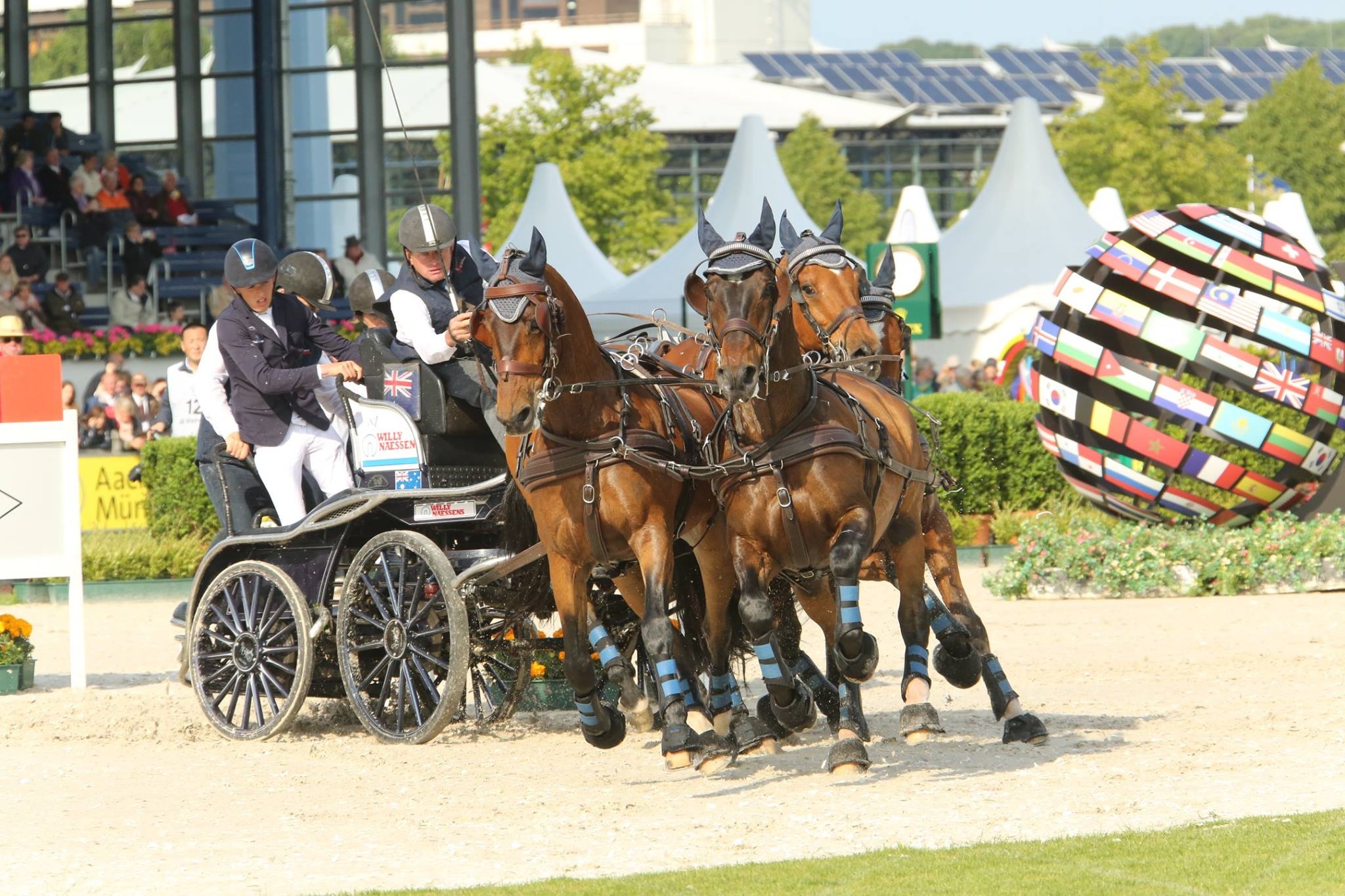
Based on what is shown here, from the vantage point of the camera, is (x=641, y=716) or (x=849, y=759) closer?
(x=849, y=759)

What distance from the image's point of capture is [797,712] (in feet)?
25.6

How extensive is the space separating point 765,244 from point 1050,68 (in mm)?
84568

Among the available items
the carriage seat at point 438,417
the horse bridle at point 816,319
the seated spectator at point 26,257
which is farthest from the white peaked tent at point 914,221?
the horse bridle at point 816,319

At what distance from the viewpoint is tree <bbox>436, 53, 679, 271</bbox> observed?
174ft

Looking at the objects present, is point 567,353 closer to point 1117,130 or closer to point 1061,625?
point 1061,625

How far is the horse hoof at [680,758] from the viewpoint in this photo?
754 centimetres

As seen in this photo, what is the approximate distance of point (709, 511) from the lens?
25.8ft

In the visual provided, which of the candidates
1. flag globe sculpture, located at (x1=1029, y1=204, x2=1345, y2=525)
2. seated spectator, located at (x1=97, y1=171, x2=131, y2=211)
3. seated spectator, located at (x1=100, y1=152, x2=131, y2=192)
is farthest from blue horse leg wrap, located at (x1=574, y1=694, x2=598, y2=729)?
seated spectator, located at (x1=100, y1=152, x2=131, y2=192)

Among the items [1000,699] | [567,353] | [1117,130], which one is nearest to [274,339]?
[567,353]

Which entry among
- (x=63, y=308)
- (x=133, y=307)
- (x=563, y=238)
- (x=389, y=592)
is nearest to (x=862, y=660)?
(x=389, y=592)

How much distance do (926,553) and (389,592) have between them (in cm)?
248

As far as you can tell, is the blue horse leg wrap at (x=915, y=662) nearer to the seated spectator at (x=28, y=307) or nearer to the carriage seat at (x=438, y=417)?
the carriage seat at (x=438, y=417)

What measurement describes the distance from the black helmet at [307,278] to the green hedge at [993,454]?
28.6ft

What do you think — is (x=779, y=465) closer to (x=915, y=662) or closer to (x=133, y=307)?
(x=915, y=662)
